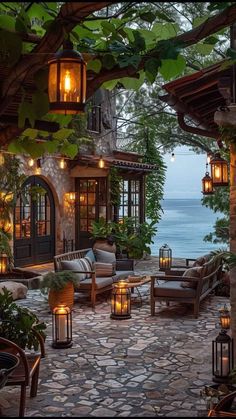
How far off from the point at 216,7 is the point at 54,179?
12.3 meters

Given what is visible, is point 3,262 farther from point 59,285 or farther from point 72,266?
point 59,285

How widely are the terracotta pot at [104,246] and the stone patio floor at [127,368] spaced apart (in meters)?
4.27

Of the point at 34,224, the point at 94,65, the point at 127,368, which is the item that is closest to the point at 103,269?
the point at 127,368

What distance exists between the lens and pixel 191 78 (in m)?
5.58

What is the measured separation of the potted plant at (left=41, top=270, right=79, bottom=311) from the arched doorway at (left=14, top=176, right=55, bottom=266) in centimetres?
438

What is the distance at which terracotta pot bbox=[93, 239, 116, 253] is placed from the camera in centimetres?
1345

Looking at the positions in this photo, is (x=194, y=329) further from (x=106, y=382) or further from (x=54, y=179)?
(x=54, y=179)

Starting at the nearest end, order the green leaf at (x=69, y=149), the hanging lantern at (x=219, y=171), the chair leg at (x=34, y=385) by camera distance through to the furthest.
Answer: the green leaf at (x=69, y=149) → the chair leg at (x=34, y=385) → the hanging lantern at (x=219, y=171)

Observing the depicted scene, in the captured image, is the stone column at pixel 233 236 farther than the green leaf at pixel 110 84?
Yes

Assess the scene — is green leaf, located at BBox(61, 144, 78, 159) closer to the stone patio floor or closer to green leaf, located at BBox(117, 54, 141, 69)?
green leaf, located at BBox(117, 54, 141, 69)

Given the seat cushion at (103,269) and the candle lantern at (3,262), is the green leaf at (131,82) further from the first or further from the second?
the candle lantern at (3,262)

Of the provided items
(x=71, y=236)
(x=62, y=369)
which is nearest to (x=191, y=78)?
(x=62, y=369)

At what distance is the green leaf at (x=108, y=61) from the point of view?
2688mm

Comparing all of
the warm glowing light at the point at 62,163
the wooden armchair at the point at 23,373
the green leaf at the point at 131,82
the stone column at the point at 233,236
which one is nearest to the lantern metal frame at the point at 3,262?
the warm glowing light at the point at 62,163
